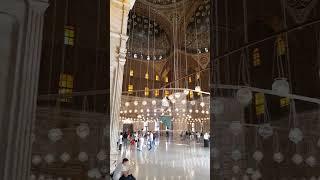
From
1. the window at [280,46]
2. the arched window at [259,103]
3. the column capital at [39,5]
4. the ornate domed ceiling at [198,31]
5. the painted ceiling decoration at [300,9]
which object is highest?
the ornate domed ceiling at [198,31]

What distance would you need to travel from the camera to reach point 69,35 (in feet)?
8.85

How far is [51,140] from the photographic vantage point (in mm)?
2443

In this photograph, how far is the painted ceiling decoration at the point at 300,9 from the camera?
2.92 metres

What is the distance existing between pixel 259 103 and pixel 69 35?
1.92 m

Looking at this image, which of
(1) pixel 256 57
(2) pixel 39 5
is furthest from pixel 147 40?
(2) pixel 39 5

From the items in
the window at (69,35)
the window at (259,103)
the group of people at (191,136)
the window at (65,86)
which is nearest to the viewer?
the window at (65,86)

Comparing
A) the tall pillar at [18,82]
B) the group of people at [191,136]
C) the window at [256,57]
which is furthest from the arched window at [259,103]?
the group of people at [191,136]

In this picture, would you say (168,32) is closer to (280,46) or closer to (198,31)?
(198,31)

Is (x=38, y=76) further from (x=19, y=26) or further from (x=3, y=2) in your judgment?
(x=3, y=2)

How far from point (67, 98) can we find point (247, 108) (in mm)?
1744

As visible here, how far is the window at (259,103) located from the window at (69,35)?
1836mm

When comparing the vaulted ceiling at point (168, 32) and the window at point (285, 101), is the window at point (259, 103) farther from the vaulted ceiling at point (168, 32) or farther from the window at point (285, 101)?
the vaulted ceiling at point (168, 32)

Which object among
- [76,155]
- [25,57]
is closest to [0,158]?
[76,155]

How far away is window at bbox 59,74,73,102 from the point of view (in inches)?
101
